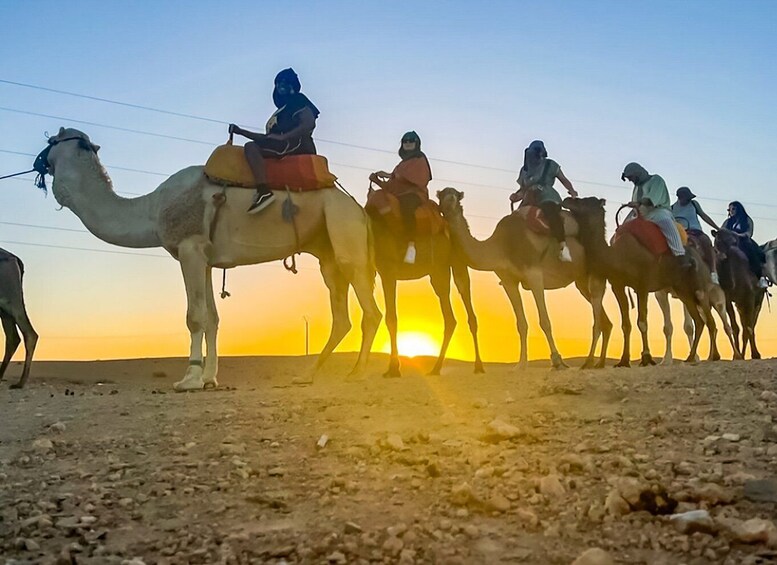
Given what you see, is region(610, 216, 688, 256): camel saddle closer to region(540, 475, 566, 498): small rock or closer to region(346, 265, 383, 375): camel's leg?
region(346, 265, 383, 375): camel's leg

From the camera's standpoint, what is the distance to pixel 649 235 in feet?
41.3

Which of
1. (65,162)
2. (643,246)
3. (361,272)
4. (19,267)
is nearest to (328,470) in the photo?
(361,272)

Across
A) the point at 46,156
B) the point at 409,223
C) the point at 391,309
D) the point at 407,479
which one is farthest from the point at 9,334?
→ the point at 407,479

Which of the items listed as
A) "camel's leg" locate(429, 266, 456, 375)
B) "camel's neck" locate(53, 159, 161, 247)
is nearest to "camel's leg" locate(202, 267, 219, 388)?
"camel's neck" locate(53, 159, 161, 247)

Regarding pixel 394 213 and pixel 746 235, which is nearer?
pixel 394 213

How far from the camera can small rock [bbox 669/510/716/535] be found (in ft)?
11.4

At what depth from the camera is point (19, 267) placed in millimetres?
13164

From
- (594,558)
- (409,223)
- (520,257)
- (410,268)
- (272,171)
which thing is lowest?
(594,558)

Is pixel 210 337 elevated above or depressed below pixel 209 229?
below

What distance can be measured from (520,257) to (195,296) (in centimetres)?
502

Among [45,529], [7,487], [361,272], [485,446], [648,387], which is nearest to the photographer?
[45,529]

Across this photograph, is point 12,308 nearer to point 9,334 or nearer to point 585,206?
point 9,334

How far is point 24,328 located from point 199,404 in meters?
6.71

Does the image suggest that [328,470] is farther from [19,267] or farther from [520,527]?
[19,267]
